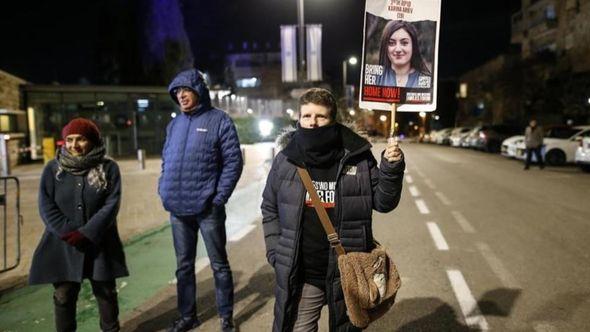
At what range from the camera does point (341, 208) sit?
108 inches

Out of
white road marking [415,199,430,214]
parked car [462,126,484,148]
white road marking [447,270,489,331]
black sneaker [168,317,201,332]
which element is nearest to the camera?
black sneaker [168,317,201,332]

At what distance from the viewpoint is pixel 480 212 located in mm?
9539

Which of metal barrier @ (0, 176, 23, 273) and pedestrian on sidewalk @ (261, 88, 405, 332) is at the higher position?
pedestrian on sidewalk @ (261, 88, 405, 332)

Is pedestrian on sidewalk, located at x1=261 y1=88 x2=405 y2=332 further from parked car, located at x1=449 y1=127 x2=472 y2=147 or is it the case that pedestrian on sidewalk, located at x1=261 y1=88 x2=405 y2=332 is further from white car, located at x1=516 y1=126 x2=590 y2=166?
parked car, located at x1=449 y1=127 x2=472 y2=147

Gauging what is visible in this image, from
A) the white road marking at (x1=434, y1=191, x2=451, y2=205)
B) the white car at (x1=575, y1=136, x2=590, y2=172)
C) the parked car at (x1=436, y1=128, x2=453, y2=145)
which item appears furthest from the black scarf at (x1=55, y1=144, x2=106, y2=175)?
the parked car at (x1=436, y1=128, x2=453, y2=145)

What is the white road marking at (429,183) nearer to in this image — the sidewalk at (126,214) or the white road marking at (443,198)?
the white road marking at (443,198)

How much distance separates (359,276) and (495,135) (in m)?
29.3

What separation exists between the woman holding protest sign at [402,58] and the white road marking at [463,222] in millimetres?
5244

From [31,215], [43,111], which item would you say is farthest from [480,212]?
[43,111]

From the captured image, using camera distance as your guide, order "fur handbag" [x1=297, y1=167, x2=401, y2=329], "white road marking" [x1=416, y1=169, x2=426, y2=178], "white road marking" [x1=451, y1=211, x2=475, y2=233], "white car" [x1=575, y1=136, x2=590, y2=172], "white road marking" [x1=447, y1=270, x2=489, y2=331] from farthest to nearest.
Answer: "white road marking" [x1=416, y1=169, x2=426, y2=178], "white car" [x1=575, y1=136, x2=590, y2=172], "white road marking" [x1=451, y1=211, x2=475, y2=233], "white road marking" [x1=447, y1=270, x2=489, y2=331], "fur handbag" [x1=297, y1=167, x2=401, y2=329]

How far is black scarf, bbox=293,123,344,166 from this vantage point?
9.00ft

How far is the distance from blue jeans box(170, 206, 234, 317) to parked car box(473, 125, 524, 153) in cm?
2825

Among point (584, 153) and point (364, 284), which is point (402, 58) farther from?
point (584, 153)

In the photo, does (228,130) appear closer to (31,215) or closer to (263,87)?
(31,215)
